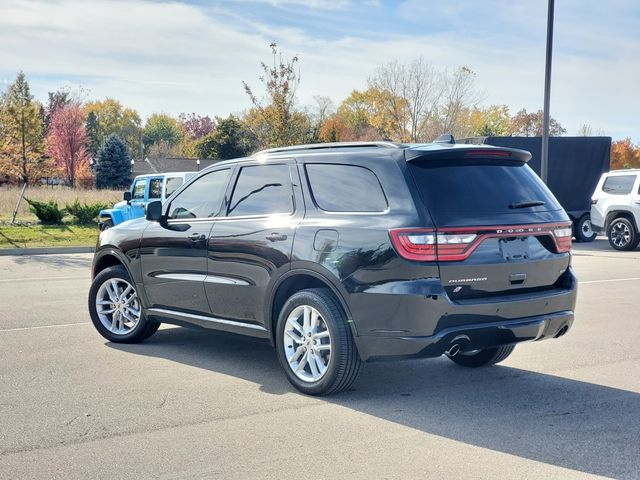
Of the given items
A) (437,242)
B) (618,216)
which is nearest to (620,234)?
(618,216)

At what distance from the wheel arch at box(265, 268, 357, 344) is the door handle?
11.1 inches

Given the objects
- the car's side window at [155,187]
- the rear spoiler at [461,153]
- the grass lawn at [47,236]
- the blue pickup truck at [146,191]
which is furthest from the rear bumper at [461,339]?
the grass lawn at [47,236]

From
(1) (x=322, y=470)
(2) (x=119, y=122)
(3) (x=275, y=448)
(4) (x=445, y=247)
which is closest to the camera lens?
(1) (x=322, y=470)

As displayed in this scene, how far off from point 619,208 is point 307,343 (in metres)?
15.9

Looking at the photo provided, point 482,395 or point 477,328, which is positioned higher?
point 477,328

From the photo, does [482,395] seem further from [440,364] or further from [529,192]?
[529,192]

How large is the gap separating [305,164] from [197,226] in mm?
1280

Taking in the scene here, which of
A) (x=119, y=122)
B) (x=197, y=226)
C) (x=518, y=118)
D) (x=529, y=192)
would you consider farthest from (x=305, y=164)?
(x=119, y=122)

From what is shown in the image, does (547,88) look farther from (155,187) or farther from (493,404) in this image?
(493,404)

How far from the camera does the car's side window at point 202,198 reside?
22.2 feet

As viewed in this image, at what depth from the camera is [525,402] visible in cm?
555

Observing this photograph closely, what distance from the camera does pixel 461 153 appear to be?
5.50 metres

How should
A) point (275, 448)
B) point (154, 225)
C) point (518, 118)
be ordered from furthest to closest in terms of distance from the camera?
point (518, 118)
point (154, 225)
point (275, 448)

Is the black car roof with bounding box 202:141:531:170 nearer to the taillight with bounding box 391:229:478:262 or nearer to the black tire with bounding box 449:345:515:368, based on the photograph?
the taillight with bounding box 391:229:478:262
